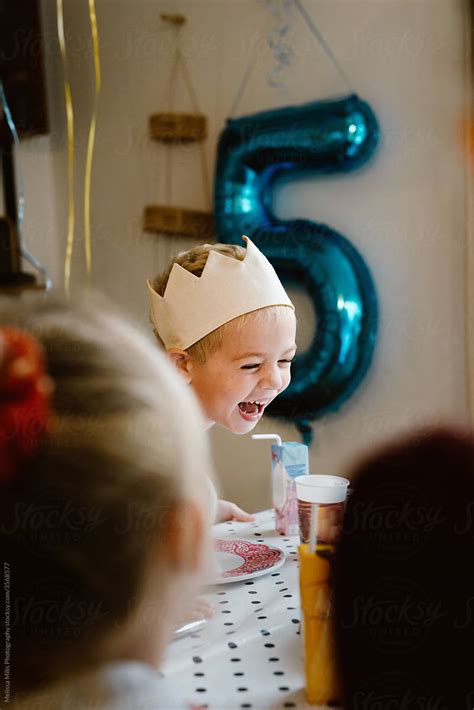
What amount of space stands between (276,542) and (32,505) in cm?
90

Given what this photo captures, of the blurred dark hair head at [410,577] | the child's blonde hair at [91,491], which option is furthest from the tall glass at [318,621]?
the child's blonde hair at [91,491]

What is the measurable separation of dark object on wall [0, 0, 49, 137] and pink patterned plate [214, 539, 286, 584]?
7.63ft

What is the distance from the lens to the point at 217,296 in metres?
1.42

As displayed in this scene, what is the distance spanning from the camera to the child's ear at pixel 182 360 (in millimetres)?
1460

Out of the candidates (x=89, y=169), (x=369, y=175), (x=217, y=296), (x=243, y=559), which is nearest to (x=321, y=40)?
(x=369, y=175)

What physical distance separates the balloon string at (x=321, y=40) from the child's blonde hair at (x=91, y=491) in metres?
2.19

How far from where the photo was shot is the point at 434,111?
7.65 ft

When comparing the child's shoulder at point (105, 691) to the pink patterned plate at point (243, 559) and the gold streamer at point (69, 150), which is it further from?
→ the gold streamer at point (69, 150)

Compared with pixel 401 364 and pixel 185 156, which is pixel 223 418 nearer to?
pixel 401 364

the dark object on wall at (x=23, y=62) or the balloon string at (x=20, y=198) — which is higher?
the dark object on wall at (x=23, y=62)

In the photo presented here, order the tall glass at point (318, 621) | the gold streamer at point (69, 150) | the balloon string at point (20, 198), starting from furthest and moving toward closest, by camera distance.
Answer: the gold streamer at point (69, 150), the balloon string at point (20, 198), the tall glass at point (318, 621)

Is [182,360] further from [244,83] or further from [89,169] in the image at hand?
[89,169]

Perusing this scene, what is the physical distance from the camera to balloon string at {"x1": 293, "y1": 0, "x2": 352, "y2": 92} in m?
2.48

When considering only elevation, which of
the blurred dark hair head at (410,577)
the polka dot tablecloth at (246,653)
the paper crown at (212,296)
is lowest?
the polka dot tablecloth at (246,653)
